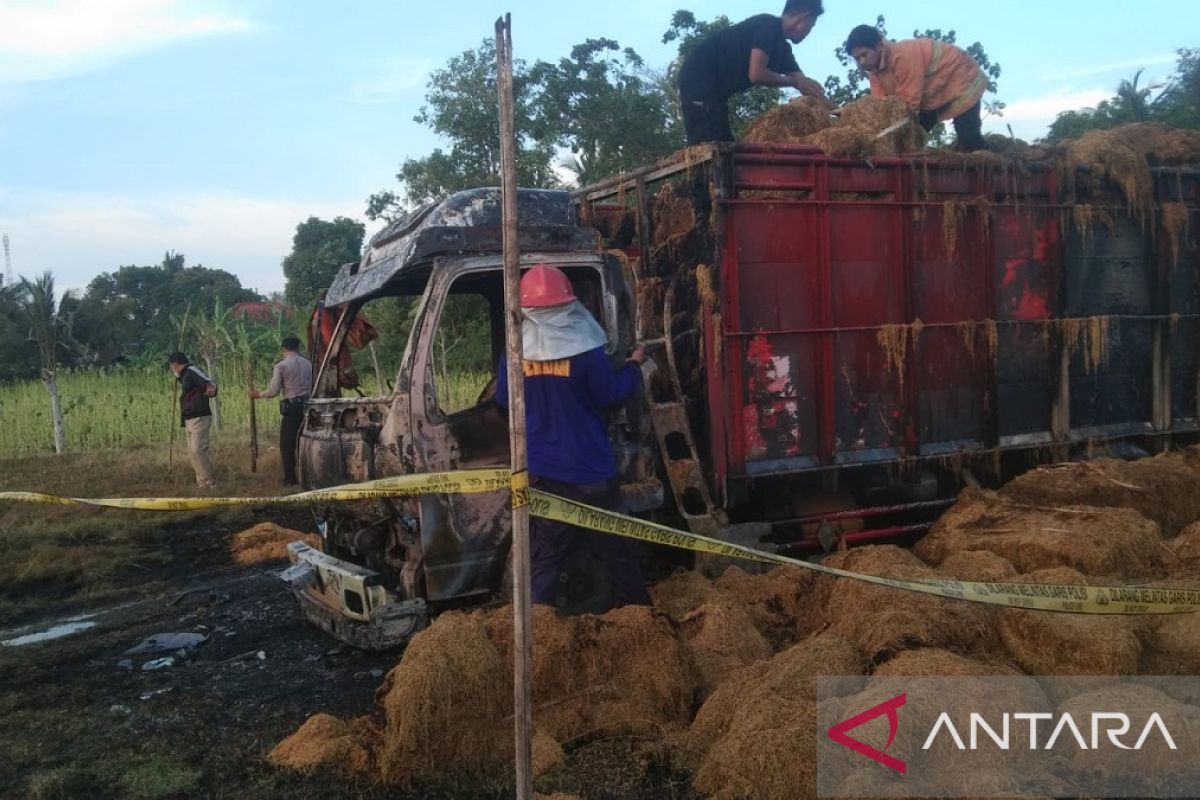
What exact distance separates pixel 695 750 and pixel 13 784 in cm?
270

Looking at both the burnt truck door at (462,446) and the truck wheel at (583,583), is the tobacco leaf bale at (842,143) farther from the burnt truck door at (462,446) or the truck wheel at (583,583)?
the truck wheel at (583,583)

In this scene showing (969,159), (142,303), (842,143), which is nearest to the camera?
(842,143)

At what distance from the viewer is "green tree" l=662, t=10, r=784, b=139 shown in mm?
17250

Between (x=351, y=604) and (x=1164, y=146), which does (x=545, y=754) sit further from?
(x=1164, y=146)

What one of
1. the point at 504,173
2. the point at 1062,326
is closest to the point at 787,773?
the point at 504,173

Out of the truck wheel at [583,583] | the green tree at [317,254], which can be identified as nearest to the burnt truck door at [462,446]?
the truck wheel at [583,583]

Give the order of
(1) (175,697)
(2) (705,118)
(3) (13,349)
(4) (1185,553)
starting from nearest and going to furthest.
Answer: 1. (1) (175,697)
2. (4) (1185,553)
3. (2) (705,118)
4. (3) (13,349)

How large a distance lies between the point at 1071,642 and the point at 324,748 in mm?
2948

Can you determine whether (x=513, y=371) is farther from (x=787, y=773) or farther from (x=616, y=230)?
(x=616, y=230)

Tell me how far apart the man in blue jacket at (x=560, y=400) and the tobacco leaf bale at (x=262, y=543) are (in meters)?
4.18

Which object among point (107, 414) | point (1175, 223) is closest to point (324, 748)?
point (1175, 223)

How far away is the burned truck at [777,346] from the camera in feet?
15.4

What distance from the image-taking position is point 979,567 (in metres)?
4.73

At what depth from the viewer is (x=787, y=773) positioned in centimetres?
301
